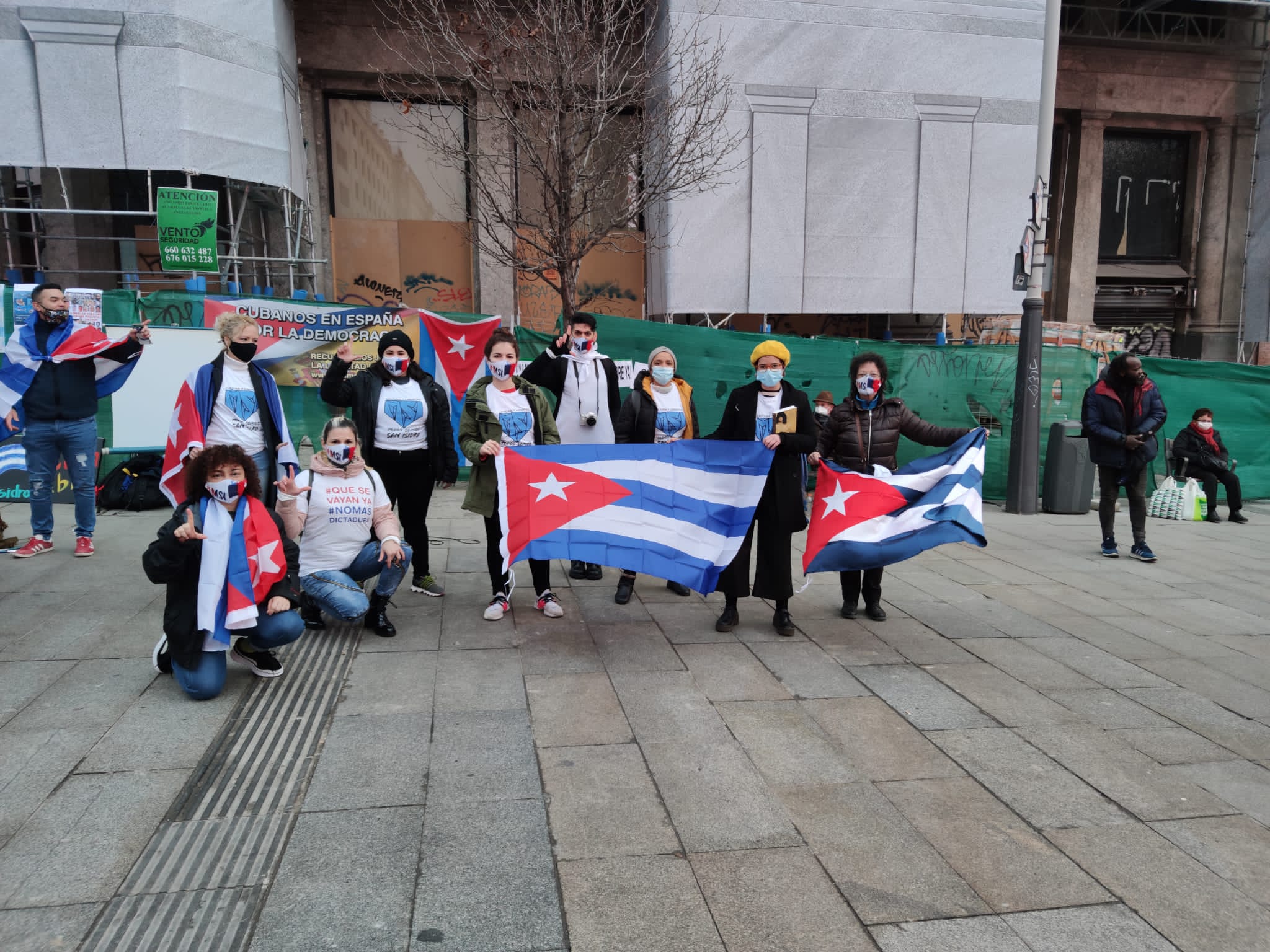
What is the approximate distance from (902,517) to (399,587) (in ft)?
12.0

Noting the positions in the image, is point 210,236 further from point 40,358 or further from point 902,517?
point 902,517

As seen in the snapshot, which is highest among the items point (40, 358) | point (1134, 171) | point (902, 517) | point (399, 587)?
point (1134, 171)

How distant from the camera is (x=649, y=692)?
4.54 metres

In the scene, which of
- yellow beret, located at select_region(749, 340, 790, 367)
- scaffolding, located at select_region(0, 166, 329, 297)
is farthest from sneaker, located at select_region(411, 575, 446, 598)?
scaffolding, located at select_region(0, 166, 329, 297)

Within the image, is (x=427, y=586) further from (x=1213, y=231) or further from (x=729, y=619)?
(x=1213, y=231)

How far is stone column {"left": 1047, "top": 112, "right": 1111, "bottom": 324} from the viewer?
65.8ft

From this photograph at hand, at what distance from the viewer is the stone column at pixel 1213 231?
68.5ft

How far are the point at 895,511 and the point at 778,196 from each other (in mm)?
10674

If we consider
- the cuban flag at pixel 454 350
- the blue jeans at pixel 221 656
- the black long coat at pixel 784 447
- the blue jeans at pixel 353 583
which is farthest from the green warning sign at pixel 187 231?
the black long coat at pixel 784 447

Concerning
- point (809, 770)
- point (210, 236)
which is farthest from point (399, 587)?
point (210, 236)

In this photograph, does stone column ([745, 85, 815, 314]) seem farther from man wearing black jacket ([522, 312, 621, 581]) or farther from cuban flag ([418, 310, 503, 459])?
man wearing black jacket ([522, 312, 621, 581])

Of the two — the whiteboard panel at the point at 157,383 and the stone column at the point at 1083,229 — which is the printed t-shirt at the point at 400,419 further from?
the stone column at the point at 1083,229

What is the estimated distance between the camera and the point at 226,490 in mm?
4281

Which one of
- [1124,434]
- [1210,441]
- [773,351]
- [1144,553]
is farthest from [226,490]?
[1210,441]
